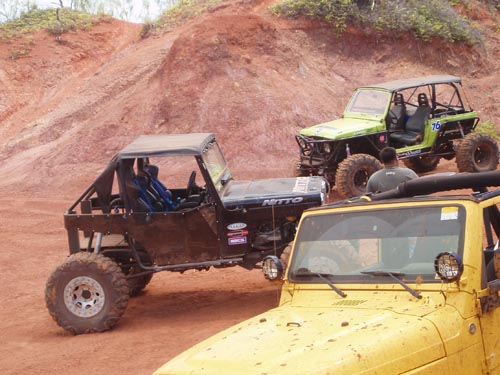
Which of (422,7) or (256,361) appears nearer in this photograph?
(256,361)

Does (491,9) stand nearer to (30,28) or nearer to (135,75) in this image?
(135,75)

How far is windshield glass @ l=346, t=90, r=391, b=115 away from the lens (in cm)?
1577

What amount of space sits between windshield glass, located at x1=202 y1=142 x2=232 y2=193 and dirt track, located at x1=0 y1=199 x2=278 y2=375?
4.49ft

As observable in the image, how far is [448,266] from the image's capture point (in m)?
4.59

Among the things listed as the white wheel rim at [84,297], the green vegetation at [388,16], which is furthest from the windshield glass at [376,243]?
the green vegetation at [388,16]

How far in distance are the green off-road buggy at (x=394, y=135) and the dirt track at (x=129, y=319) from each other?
14.7 feet

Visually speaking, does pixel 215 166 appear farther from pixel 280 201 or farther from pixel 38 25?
pixel 38 25

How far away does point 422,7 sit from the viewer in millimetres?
24812

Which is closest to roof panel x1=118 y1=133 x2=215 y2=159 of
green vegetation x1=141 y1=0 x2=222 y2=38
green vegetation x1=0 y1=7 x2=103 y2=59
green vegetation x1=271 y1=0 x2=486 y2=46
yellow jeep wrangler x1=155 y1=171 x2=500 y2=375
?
yellow jeep wrangler x1=155 y1=171 x2=500 y2=375

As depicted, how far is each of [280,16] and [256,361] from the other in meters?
21.1

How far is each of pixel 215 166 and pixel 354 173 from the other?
5.16 m

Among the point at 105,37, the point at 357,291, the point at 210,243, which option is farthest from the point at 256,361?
the point at 105,37

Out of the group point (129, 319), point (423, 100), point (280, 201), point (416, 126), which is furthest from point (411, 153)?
point (129, 319)

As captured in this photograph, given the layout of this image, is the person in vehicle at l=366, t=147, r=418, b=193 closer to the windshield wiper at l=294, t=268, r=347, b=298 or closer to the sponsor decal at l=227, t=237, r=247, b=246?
the sponsor decal at l=227, t=237, r=247, b=246
